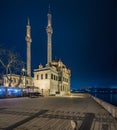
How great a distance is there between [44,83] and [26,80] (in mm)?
11736

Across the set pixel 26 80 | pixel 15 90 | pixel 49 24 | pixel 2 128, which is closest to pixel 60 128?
pixel 2 128

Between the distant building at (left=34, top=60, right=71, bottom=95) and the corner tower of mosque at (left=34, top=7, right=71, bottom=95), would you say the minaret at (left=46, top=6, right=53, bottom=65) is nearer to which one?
the corner tower of mosque at (left=34, top=7, right=71, bottom=95)

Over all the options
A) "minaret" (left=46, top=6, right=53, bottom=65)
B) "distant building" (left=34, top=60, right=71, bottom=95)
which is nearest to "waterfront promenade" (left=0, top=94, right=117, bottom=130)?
"distant building" (left=34, top=60, right=71, bottom=95)

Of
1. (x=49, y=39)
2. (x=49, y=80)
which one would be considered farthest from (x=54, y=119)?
(x=49, y=39)

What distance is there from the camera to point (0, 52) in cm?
4791

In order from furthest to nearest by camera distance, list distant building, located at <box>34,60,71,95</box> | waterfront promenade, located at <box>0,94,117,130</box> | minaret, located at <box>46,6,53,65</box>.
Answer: minaret, located at <box>46,6,53,65</box>
distant building, located at <box>34,60,71,95</box>
waterfront promenade, located at <box>0,94,117,130</box>

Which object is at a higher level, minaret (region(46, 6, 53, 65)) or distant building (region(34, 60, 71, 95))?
minaret (region(46, 6, 53, 65))

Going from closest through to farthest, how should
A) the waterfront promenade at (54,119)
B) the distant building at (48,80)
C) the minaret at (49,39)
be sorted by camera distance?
the waterfront promenade at (54,119) < the distant building at (48,80) < the minaret at (49,39)

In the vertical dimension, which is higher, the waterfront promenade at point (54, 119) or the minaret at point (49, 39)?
the minaret at point (49, 39)

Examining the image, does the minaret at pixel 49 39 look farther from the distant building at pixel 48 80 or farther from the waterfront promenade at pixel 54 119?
the waterfront promenade at pixel 54 119

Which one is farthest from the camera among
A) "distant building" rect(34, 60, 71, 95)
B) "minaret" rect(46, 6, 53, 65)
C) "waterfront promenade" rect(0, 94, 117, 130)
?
"minaret" rect(46, 6, 53, 65)

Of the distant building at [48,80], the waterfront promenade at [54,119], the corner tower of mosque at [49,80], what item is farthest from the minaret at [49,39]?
the waterfront promenade at [54,119]

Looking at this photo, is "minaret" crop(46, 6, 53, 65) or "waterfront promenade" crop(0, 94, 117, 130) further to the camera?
"minaret" crop(46, 6, 53, 65)

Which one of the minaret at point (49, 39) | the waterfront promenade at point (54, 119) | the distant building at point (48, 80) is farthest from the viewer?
the minaret at point (49, 39)
